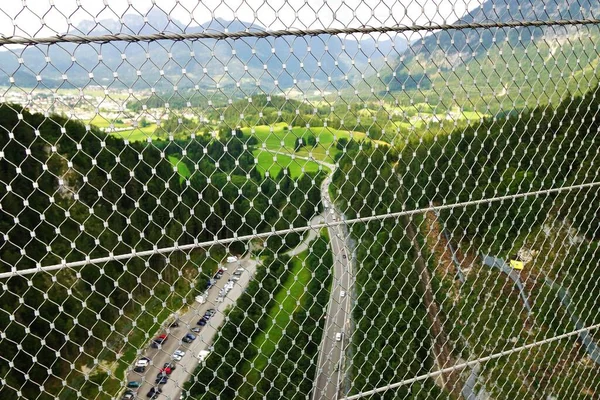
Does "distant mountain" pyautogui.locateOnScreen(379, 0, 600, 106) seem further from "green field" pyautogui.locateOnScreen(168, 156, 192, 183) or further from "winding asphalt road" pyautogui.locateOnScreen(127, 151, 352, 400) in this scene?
"green field" pyautogui.locateOnScreen(168, 156, 192, 183)

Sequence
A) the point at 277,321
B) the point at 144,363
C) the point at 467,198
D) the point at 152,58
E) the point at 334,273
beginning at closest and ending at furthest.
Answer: the point at 152,58 < the point at 144,363 < the point at 334,273 < the point at 277,321 < the point at 467,198

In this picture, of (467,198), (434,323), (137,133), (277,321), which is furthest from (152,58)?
(467,198)

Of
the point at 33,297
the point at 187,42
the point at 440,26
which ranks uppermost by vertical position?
the point at 440,26

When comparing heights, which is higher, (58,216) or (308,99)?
(308,99)

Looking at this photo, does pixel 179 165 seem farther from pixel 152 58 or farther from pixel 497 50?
pixel 497 50

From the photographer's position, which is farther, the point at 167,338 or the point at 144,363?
the point at 144,363

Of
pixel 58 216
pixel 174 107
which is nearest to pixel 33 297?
pixel 58 216

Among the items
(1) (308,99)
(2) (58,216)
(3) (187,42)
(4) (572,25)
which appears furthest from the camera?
(2) (58,216)

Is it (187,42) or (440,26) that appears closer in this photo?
(187,42)

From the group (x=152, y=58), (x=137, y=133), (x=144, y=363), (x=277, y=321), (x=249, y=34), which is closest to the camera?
(x=249, y=34)

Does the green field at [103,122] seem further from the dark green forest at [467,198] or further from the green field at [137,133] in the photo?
the dark green forest at [467,198]

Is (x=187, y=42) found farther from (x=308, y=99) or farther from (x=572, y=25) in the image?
(x=572, y=25)
